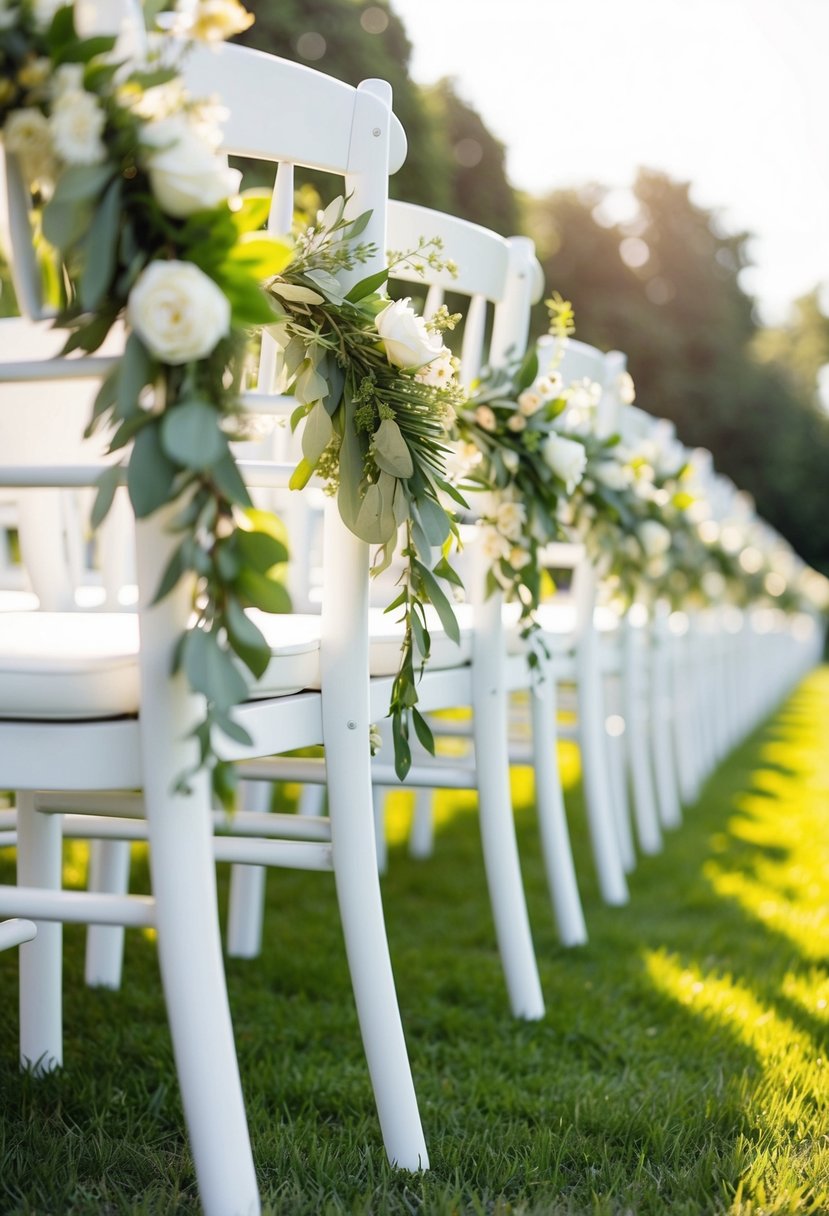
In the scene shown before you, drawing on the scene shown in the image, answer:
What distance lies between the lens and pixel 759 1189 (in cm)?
158

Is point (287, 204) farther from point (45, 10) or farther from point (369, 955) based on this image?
point (369, 955)

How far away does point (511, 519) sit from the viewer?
7.43 ft

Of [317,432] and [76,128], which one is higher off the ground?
[76,128]

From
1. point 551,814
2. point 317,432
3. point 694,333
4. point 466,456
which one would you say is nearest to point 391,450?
point 317,432

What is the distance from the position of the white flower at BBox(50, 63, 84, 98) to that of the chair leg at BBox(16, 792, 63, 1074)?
1041 mm

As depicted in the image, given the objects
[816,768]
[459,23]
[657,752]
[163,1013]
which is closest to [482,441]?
[163,1013]

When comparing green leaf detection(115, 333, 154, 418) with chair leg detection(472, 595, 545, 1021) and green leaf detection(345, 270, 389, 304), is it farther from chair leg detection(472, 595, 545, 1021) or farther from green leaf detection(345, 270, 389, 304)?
chair leg detection(472, 595, 545, 1021)

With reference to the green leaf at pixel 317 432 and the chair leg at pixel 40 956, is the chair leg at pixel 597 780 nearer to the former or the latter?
the chair leg at pixel 40 956

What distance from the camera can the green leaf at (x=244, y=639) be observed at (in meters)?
1.19

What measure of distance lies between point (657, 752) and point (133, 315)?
409cm

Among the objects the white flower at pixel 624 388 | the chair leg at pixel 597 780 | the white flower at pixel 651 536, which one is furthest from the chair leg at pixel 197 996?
the white flower at pixel 651 536

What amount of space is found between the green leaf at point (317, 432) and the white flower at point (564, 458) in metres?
0.81

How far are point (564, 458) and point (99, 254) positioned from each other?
124 cm

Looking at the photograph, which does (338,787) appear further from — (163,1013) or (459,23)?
(459,23)
